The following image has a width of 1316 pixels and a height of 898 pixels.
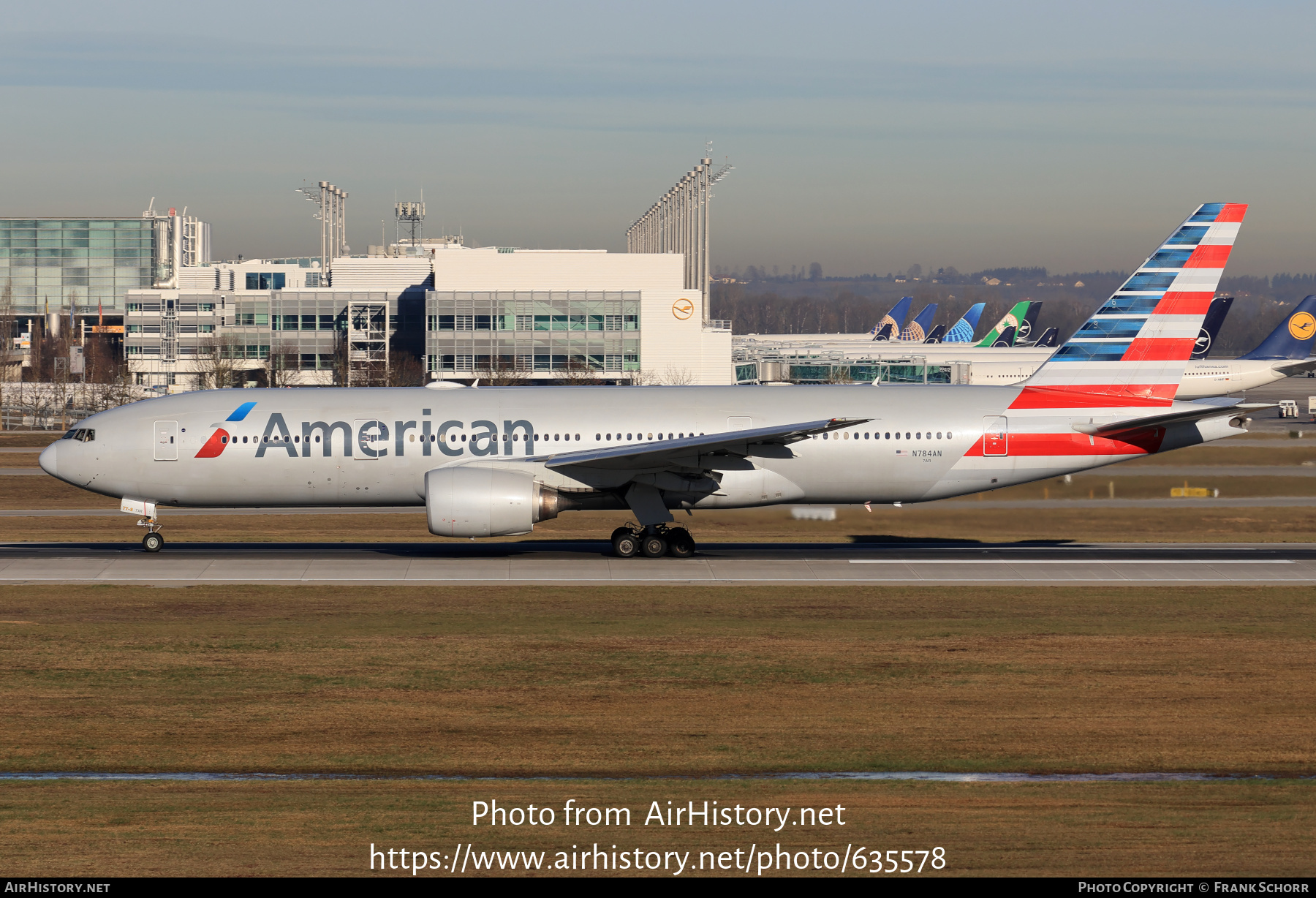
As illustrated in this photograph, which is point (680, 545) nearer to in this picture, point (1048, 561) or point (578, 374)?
point (1048, 561)

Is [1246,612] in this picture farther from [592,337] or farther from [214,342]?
[214,342]

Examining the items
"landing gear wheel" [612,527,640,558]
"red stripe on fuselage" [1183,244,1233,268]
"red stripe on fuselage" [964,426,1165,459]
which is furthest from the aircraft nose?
"red stripe on fuselage" [1183,244,1233,268]

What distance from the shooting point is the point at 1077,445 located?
33344 mm

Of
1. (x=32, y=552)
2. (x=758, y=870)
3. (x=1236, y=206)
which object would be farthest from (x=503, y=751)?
(x=1236, y=206)

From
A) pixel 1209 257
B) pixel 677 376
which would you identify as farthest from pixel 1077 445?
pixel 677 376

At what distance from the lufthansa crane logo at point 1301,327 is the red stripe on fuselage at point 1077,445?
222 feet

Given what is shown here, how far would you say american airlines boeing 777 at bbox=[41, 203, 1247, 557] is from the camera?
1275 inches

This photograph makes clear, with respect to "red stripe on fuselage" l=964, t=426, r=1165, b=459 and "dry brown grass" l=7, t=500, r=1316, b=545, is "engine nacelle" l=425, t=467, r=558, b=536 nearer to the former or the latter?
"dry brown grass" l=7, t=500, r=1316, b=545

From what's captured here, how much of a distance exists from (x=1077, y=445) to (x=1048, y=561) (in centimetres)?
339

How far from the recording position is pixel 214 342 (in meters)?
128

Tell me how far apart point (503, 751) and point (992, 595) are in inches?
567

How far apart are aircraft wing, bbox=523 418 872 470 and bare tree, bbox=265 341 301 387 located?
3412 inches

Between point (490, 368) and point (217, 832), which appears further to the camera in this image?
point (490, 368)

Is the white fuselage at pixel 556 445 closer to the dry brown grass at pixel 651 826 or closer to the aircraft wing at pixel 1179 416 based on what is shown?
the aircraft wing at pixel 1179 416
